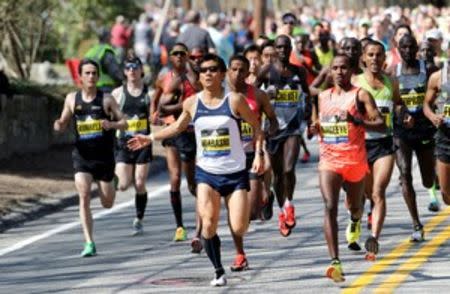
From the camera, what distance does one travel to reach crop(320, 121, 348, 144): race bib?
1452 cm

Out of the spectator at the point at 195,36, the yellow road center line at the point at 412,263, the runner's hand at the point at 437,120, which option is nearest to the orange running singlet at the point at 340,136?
the yellow road center line at the point at 412,263

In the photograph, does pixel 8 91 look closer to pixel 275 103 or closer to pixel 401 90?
pixel 275 103

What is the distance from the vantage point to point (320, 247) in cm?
1623

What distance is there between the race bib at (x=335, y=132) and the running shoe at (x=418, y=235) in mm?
2218

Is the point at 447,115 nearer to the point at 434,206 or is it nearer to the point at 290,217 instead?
the point at 290,217

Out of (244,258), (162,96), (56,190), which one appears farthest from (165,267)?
(56,190)

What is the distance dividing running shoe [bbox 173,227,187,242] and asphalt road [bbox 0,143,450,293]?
0.41 ft

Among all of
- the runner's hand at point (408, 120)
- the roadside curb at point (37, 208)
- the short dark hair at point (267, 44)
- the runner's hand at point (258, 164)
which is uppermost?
the short dark hair at point (267, 44)

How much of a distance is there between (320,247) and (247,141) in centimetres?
118

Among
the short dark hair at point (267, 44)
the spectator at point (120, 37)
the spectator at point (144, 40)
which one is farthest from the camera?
the spectator at point (144, 40)

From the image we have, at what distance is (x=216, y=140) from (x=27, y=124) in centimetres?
1167

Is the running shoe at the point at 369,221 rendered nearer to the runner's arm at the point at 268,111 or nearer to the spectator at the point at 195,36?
the runner's arm at the point at 268,111

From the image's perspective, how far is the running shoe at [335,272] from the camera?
538 inches

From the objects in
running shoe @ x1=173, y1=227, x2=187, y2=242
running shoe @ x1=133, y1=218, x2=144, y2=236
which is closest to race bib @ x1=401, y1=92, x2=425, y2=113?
running shoe @ x1=173, y1=227, x2=187, y2=242
